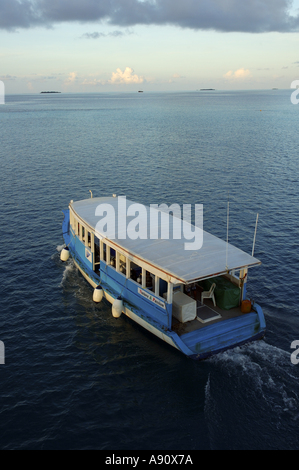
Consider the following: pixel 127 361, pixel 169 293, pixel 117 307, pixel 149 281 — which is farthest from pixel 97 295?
pixel 169 293

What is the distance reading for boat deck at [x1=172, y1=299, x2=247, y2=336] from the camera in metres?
21.8

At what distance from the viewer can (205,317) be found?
74.5 feet

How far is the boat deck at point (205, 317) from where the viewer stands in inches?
859

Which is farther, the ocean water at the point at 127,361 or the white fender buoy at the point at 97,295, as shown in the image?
the white fender buoy at the point at 97,295

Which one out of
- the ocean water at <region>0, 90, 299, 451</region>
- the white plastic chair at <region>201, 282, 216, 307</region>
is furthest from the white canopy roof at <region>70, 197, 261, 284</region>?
the ocean water at <region>0, 90, 299, 451</region>

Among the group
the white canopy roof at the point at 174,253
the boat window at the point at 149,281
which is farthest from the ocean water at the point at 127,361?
the white canopy roof at the point at 174,253

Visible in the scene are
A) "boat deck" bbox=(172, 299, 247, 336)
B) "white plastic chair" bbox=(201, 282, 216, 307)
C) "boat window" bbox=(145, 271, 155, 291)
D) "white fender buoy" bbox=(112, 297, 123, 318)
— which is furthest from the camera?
"white fender buoy" bbox=(112, 297, 123, 318)

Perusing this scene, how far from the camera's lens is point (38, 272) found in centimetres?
3212

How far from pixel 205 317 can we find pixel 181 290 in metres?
2.39

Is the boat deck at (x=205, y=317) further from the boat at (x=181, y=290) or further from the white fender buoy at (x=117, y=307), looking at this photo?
the white fender buoy at (x=117, y=307)

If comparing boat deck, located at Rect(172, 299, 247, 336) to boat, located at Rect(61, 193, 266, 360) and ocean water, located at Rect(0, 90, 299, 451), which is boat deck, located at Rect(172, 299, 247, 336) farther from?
ocean water, located at Rect(0, 90, 299, 451)

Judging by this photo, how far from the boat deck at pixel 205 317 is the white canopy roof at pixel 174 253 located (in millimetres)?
3381

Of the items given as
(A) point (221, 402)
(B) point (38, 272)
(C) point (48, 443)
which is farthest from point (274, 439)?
(B) point (38, 272)
